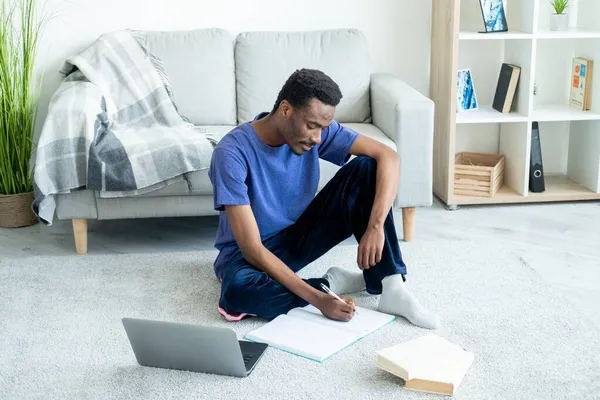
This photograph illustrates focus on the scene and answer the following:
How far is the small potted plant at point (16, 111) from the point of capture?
3.31 meters

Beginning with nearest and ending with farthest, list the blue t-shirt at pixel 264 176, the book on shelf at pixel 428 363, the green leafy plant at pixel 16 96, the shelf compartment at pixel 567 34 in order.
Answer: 1. the book on shelf at pixel 428 363
2. the blue t-shirt at pixel 264 176
3. the green leafy plant at pixel 16 96
4. the shelf compartment at pixel 567 34

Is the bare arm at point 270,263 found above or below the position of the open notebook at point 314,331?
above

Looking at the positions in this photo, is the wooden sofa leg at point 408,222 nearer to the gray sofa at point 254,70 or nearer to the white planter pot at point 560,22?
the gray sofa at point 254,70

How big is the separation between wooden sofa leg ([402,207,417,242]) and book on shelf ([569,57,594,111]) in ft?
3.39

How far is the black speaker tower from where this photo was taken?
357cm

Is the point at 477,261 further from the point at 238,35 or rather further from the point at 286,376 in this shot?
the point at 238,35

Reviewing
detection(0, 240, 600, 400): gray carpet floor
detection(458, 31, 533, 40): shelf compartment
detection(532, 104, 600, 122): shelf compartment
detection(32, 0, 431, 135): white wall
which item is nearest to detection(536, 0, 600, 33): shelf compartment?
detection(458, 31, 533, 40): shelf compartment

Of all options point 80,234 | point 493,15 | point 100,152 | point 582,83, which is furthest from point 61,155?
point 582,83

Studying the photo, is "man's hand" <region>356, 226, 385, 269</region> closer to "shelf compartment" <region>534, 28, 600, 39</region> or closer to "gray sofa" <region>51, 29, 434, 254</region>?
"gray sofa" <region>51, 29, 434, 254</region>

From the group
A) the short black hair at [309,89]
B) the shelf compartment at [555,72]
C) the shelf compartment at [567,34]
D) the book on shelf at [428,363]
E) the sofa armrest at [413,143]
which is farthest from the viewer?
the shelf compartment at [555,72]

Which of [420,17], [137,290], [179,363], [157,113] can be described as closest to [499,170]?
[420,17]

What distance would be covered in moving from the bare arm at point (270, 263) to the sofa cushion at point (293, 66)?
4.01 ft

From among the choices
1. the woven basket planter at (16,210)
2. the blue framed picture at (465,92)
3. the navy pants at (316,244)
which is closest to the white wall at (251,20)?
the blue framed picture at (465,92)

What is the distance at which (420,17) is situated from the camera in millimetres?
3713
